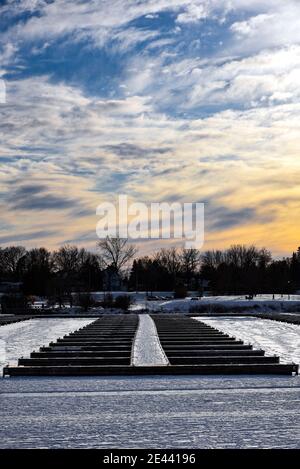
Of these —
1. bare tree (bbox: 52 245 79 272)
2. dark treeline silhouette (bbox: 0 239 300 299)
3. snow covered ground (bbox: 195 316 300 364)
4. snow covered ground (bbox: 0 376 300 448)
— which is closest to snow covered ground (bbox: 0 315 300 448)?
snow covered ground (bbox: 0 376 300 448)

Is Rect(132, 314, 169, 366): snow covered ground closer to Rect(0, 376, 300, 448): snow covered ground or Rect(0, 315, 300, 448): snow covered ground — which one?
Rect(0, 315, 300, 448): snow covered ground

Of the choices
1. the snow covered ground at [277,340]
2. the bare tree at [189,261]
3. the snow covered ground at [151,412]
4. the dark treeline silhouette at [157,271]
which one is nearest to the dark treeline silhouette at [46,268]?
the dark treeline silhouette at [157,271]

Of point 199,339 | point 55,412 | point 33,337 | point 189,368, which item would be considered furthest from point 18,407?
point 33,337

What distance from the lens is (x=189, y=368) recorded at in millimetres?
15273

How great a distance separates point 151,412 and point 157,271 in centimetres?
10329

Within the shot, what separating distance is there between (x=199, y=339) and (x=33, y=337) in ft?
25.7

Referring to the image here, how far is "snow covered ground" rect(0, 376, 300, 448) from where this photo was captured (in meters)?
8.41

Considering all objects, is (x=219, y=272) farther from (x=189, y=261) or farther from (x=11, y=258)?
(x=11, y=258)

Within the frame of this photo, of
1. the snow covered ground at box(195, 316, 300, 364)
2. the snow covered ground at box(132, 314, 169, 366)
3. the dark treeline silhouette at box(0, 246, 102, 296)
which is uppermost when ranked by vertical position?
the dark treeline silhouette at box(0, 246, 102, 296)

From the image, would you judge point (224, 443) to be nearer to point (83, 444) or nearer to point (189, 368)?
point (83, 444)

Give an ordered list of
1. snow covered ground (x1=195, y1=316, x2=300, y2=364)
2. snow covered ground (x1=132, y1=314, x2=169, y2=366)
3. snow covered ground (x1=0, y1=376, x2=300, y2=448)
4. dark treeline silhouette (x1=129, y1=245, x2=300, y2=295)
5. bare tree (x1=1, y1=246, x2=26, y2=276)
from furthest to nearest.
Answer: bare tree (x1=1, y1=246, x2=26, y2=276) → dark treeline silhouette (x1=129, y1=245, x2=300, y2=295) → snow covered ground (x1=195, y1=316, x2=300, y2=364) → snow covered ground (x1=132, y1=314, x2=169, y2=366) → snow covered ground (x1=0, y1=376, x2=300, y2=448)

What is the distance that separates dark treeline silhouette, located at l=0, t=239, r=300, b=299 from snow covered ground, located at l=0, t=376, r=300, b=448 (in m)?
68.7

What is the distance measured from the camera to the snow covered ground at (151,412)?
8.41m
